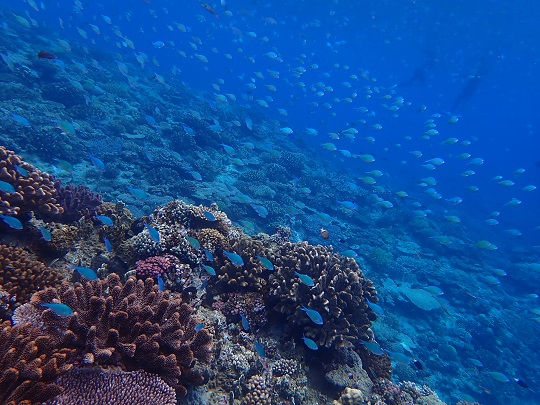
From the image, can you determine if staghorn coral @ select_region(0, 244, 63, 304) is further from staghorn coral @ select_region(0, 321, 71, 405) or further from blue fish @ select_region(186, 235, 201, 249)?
blue fish @ select_region(186, 235, 201, 249)

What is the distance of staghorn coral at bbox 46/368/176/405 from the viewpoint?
277cm

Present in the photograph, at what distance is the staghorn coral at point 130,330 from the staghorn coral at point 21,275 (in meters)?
0.72

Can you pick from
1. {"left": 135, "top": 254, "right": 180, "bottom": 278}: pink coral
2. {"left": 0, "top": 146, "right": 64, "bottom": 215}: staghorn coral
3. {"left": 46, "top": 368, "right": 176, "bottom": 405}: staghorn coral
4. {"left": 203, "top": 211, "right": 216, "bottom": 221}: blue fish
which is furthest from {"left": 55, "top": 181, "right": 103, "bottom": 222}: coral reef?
{"left": 46, "top": 368, "right": 176, "bottom": 405}: staghorn coral

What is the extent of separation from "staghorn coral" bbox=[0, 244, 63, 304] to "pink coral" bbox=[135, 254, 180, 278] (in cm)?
109

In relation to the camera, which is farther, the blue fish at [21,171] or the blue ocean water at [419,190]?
the blue ocean water at [419,190]

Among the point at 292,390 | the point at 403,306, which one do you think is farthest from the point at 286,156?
the point at 292,390

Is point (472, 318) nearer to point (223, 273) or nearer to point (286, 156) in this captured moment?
point (286, 156)

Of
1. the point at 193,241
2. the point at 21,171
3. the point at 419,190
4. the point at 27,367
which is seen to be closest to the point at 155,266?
the point at 193,241

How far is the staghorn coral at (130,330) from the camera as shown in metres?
3.20

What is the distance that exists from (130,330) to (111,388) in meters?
0.67

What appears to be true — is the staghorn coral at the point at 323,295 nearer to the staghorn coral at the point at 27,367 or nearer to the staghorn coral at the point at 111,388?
the staghorn coral at the point at 111,388

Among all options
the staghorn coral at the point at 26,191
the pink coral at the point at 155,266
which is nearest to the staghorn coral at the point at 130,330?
the pink coral at the point at 155,266

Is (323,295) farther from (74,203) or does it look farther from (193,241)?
(74,203)

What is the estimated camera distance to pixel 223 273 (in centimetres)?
632
